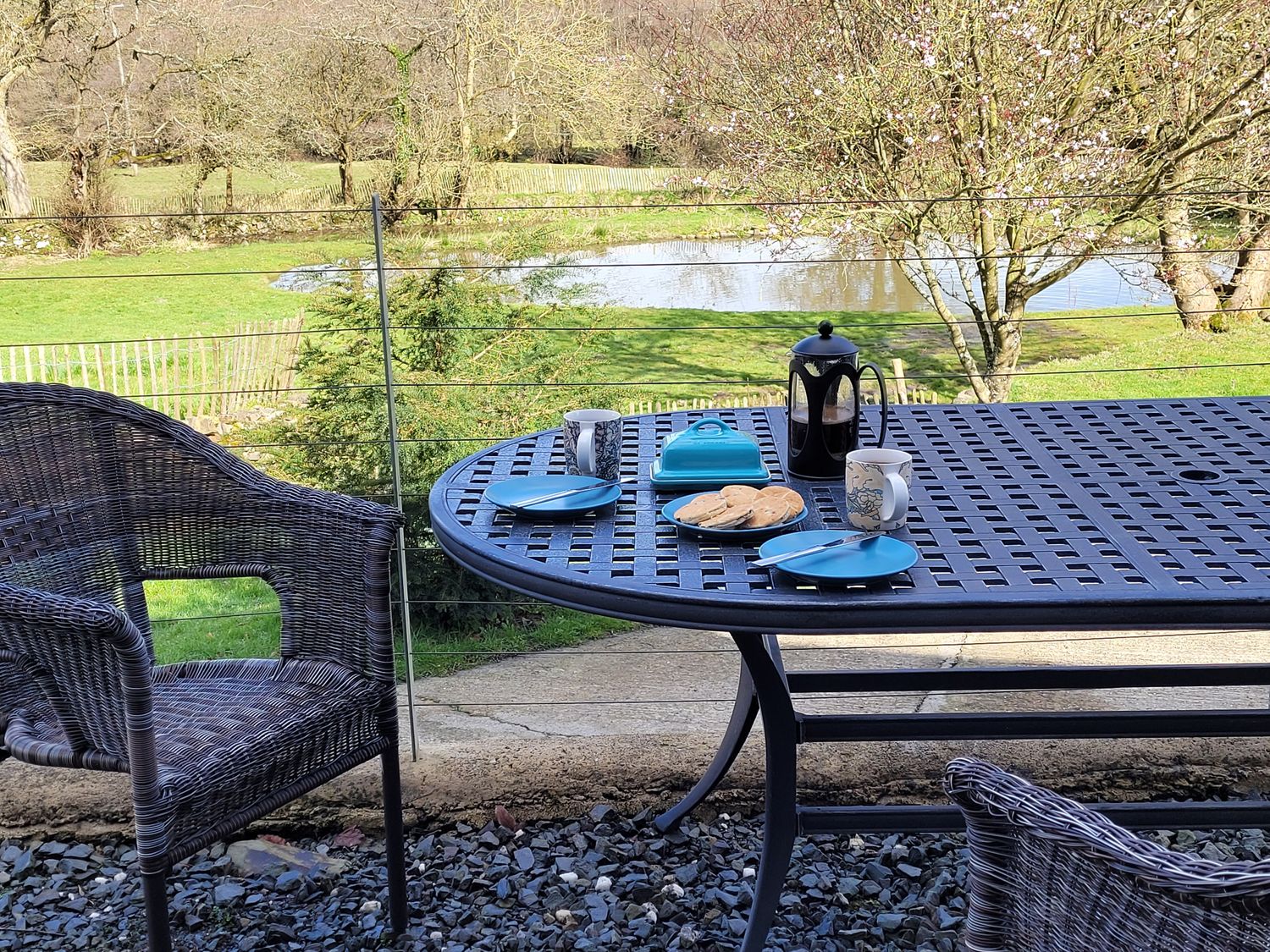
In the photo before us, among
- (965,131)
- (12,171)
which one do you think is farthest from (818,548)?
(12,171)

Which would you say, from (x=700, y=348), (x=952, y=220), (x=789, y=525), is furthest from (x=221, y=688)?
(x=700, y=348)

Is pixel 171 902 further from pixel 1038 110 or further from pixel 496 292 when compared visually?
pixel 1038 110

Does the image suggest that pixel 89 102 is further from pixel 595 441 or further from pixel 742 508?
pixel 742 508

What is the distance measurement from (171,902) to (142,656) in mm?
717

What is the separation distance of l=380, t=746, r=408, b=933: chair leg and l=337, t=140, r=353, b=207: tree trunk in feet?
37.8

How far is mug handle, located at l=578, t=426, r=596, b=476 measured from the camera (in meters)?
1.66

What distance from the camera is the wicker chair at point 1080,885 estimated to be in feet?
2.51

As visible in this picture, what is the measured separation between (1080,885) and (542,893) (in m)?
1.25

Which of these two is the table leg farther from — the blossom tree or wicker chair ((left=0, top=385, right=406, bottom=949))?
the blossom tree

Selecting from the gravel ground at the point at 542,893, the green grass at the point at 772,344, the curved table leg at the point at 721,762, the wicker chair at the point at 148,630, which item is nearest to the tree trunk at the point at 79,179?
the green grass at the point at 772,344

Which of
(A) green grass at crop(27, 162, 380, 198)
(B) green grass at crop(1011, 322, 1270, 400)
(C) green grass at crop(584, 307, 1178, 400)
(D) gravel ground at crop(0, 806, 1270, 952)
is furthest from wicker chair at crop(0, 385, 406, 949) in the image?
(A) green grass at crop(27, 162, 380, 198)

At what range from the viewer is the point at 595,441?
1.66 m

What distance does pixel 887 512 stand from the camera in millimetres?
1472

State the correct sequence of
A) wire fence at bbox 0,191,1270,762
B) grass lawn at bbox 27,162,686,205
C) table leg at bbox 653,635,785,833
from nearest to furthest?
1. table leg at bbox 653,635,785,833
2. wire fence at bbox 0,191,1270,762
3. grass lawn at bbox 27,162,686,205
